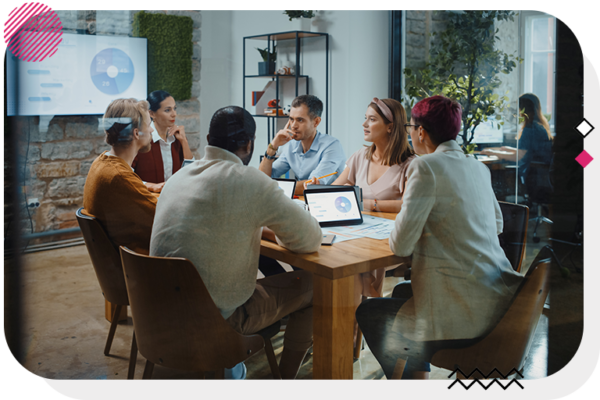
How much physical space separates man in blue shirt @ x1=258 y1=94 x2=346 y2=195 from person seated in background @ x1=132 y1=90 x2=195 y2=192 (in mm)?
355

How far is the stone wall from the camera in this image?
2.09 metres

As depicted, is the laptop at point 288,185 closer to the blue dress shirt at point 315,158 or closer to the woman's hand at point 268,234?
the blue dress shirt at point 315,158

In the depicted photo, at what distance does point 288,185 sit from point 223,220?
431 millimetres

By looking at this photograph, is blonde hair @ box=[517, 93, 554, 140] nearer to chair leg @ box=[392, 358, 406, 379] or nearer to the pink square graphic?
the pink square graphic

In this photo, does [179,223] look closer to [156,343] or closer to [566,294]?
[156,343]

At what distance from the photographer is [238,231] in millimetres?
1838

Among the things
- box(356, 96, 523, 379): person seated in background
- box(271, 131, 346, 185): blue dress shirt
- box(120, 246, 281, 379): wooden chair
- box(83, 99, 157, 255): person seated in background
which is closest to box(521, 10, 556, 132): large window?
box(356, 96, 523, 379): person seated in background

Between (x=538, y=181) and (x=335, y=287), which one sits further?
(x=538, y=181)

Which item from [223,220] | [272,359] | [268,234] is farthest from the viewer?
[272,359]

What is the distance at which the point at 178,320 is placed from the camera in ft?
6.39

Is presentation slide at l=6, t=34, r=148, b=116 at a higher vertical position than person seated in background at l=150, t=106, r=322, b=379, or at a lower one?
higher

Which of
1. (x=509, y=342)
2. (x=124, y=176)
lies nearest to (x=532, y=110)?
(x=509, y=342)

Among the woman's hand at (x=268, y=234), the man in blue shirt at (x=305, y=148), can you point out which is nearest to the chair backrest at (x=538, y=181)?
the man in blue shirt at (x=305, y=148)

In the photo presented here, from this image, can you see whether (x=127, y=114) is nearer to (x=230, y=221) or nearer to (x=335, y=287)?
(x=230, y=221)
